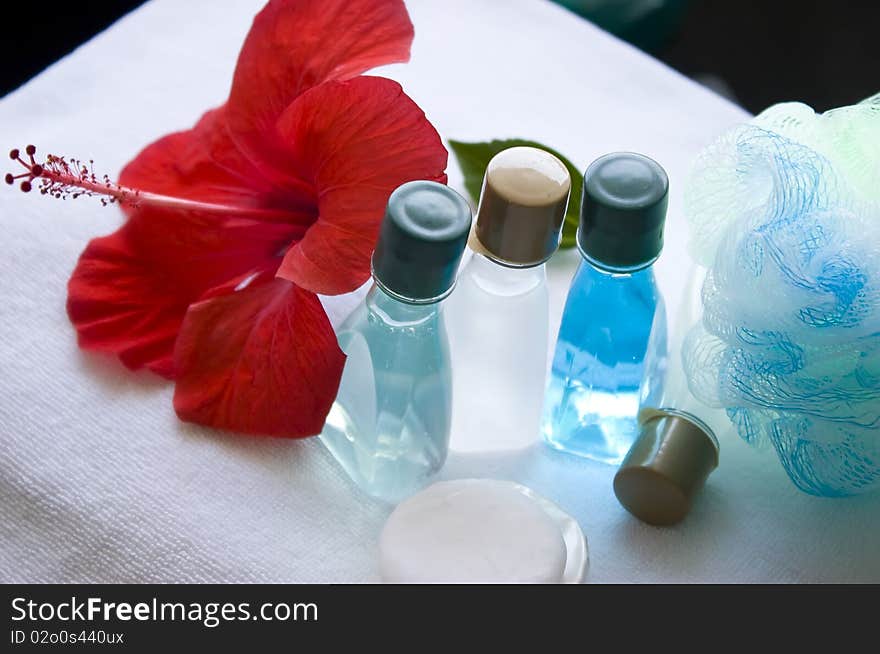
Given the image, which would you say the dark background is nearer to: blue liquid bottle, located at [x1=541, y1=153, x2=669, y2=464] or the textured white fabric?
the textured white fabric

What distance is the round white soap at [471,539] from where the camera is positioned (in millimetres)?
400

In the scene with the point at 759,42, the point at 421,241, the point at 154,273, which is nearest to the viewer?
the point at 421,241

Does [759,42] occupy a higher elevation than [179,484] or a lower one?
lower

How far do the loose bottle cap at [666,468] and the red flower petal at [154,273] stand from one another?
15 cm

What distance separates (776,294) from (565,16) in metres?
0.29

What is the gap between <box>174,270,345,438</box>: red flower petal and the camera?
16.8 inches

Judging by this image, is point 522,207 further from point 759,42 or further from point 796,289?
point 759,42

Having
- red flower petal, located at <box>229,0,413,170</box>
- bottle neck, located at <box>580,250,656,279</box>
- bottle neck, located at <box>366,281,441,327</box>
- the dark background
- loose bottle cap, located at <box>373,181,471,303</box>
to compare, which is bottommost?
the dark background

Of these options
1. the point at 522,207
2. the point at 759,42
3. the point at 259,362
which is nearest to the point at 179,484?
the point at 259,362

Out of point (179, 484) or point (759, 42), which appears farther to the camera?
point (759, 42)

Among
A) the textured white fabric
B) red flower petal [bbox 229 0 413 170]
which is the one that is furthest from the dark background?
red flower petal [bbox 229 0 413 170]

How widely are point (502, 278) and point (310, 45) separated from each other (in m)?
0.11

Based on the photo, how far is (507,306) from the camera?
0.42 meters
